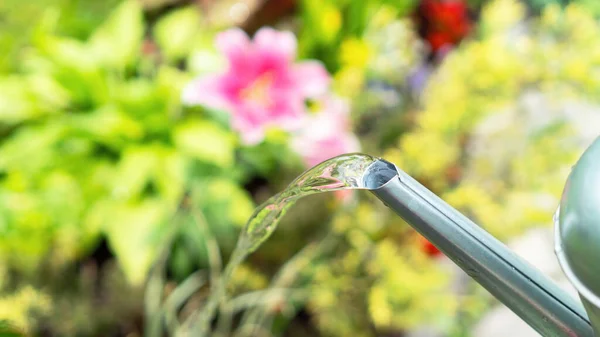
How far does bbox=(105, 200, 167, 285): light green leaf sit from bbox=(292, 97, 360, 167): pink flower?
21 cm

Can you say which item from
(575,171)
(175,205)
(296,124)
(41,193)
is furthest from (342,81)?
(575,171)

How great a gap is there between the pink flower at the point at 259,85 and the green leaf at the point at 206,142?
38 mm

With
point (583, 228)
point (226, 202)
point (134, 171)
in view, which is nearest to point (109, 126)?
point (134, 171)

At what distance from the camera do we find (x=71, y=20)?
2.98 ft

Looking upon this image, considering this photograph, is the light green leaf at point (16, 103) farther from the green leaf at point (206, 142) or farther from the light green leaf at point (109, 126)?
the green leaf at point (206, 142)

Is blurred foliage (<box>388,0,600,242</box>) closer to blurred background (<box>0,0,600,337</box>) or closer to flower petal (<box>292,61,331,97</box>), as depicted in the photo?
blurred background (<box>0,0,600,337</box>)

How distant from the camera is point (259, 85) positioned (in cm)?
67

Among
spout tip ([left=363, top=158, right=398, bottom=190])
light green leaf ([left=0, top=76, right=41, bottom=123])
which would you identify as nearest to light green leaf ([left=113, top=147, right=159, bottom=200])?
light green leaf ([left=0, top=76, right=41, bottom=123])

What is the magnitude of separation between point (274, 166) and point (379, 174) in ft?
1.71

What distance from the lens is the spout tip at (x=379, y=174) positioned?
233mm

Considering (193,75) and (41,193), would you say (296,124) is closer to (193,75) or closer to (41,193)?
(193,75)

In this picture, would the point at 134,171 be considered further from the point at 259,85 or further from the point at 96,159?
the point at 259,85

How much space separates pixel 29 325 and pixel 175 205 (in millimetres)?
224

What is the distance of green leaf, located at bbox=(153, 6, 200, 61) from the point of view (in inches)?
33.6
